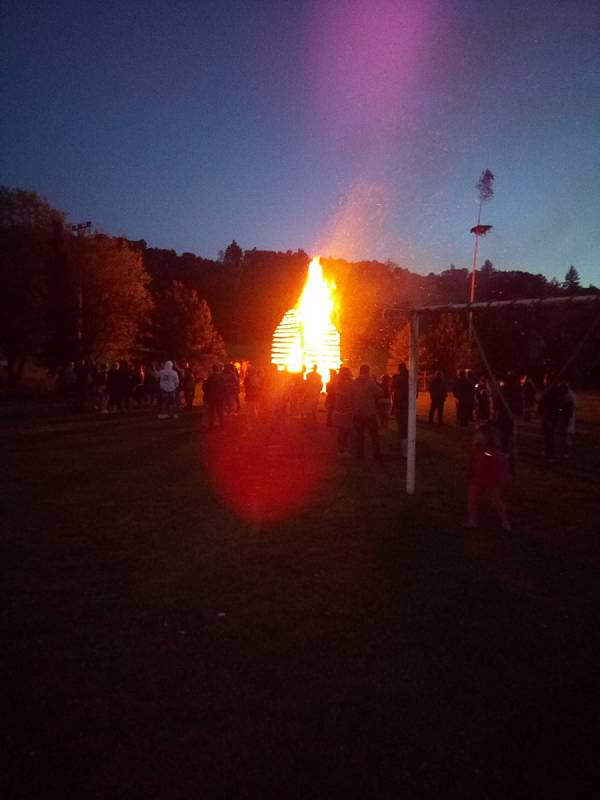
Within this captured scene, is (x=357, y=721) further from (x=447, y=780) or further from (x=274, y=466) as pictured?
(x=274, y=466)

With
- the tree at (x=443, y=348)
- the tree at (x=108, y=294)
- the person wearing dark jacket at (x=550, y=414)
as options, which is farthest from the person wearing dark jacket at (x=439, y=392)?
the tree at (x=108, y=294)

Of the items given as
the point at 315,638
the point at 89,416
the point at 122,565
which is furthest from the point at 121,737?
the point at 89,416

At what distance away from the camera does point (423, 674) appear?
4.23 m

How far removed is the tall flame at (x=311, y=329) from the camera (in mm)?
22828

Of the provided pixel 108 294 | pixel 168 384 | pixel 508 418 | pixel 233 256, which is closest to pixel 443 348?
pixel 108 294

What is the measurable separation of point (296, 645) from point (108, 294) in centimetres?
3750

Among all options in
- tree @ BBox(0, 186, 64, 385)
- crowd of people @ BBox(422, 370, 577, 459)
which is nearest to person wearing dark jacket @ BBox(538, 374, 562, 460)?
crowd of people @ BBox(422, 370, 577, 459)

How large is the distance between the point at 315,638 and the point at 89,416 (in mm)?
18583

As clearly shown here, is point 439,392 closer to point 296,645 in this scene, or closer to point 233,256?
point 296,645

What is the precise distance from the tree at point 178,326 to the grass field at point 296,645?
35620 millimetres

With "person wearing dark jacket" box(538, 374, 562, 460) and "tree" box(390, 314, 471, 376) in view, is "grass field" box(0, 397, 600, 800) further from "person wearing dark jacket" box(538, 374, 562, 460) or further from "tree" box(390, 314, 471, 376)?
"tree" box(390, 314, 471, 376)

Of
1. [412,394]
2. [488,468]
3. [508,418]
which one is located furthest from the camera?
[508,418]

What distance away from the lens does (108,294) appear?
39.2 m

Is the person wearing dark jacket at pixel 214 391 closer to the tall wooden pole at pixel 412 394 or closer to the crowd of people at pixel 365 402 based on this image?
the crowd of people at pixel 365 402
